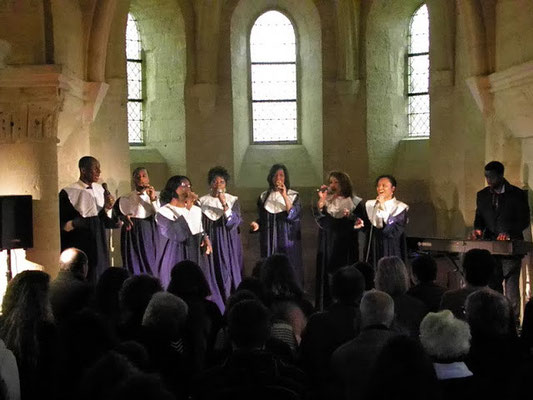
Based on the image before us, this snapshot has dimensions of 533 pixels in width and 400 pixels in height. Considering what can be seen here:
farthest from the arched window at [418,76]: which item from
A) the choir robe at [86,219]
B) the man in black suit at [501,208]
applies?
the choir robe at [86,219]

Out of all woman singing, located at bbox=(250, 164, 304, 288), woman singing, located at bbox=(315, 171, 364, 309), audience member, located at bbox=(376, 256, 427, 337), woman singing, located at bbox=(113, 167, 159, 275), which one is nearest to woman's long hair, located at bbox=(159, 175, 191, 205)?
woman singing, located at bbox=(113, 167, 159, 275)

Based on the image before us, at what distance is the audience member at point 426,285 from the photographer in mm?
6227

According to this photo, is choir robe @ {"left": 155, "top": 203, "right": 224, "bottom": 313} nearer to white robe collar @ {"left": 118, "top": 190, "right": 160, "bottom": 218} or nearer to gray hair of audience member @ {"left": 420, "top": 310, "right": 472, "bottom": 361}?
white robe collar @ {"left": 118, "top": 190, "right": 160, "bottom": 218}

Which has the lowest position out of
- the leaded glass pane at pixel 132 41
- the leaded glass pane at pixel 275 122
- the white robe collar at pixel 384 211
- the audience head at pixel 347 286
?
the audience head at pixel 347 286

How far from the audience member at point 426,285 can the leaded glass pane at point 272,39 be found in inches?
330

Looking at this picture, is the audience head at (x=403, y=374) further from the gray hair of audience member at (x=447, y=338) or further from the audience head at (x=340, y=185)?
the audience head at (x=340, y=185)

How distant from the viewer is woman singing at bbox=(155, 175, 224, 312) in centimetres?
984

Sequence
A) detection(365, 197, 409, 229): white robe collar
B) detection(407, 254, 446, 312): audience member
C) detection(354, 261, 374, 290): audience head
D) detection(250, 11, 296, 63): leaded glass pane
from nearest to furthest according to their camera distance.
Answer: detection(407, 254, 446, 312): audience member → detection(354, 261, 374, 290): audience head → detection(365, 197, 409, 229): white robe collar → detection(250, 11, 296, 63): leaded glass pane

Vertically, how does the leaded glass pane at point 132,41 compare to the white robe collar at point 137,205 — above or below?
above

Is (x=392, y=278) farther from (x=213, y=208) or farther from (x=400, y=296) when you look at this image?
(x=213, y=208)

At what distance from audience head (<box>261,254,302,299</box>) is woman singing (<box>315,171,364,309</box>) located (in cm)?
417

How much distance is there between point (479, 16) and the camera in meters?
11.3

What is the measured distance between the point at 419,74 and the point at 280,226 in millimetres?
4494

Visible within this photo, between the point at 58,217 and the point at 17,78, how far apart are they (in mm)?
1506
